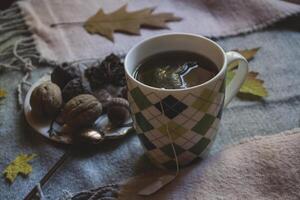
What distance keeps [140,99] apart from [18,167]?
0.20 m

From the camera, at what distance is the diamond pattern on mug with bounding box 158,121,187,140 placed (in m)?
0.46

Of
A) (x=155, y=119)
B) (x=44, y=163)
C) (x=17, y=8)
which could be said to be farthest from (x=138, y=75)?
(x=17, y=8)

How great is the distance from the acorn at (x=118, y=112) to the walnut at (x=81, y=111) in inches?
0.6

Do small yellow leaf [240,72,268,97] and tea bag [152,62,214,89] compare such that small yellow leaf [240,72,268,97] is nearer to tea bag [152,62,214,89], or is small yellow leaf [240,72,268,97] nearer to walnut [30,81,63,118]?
tea bag [152,62,214,89]

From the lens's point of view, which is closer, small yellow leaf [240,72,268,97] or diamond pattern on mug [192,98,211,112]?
diamond pattern on mug [192,98,211,112]

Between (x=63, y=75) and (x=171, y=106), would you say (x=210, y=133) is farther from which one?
(x=63, y=75)

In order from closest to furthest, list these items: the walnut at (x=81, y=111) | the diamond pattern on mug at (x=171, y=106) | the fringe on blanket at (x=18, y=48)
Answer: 1. the diamond pattern on mug at (x=171, y=106)
2. the walnut at (x=81, y=111)
3. the fringe on blanket at (x=18, y=48)

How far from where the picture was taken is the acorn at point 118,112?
0.56m

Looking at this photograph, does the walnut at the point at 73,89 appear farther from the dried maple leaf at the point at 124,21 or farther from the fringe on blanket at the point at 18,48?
the dried maple leaf at the point at 124,21

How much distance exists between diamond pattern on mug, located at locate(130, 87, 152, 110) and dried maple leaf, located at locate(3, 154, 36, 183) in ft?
0.57

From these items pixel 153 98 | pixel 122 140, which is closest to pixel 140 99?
pixel 153 98

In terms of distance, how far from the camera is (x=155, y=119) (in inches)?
18.2

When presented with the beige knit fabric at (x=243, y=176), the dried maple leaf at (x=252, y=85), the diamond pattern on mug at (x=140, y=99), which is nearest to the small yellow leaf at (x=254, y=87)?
the dried maple leaf at (x=252, y=85)

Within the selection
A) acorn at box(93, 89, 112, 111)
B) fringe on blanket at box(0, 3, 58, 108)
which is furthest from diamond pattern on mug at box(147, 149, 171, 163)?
fringe on blanket at box(0, 3, 58, 108)
